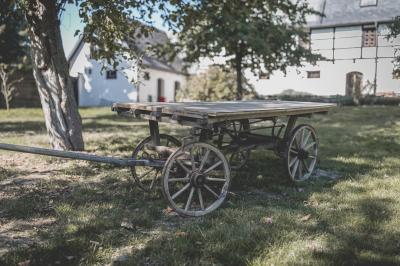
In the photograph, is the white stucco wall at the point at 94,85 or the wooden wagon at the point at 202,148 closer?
the wooden wagon at the point at 202,148

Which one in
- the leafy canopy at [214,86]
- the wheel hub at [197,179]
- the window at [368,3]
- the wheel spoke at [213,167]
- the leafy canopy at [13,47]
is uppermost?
the leafy canopy at [13,47]

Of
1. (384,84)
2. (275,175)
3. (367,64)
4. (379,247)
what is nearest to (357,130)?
(384,84)

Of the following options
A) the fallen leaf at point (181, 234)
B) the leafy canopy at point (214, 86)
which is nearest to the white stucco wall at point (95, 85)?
the leafy canopy at point (214, 86)

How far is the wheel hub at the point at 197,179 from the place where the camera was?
165 inches

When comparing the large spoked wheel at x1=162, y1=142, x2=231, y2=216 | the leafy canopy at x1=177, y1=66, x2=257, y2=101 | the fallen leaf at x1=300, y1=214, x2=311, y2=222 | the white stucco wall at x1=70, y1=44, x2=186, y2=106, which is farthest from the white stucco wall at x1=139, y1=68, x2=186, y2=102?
the fallen leaf at x1=300, y1=214, x2=311, y2=222

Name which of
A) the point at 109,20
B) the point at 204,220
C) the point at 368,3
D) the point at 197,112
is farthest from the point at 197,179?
the point at 368,3

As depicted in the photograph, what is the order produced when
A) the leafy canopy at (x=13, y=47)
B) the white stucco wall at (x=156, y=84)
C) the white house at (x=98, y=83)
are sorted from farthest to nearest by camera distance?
the white stucco wall at (x=156, y=84)
the white house at (x=98, y=83)
the leafy canopy at (x=13, y=47)

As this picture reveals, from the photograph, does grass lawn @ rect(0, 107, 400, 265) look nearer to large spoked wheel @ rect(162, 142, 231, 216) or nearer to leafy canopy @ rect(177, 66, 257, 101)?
large spoked wheel @ rect(162, 142, 231, 216)

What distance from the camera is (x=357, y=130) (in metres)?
11.2

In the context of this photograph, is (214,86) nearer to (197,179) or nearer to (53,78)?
(53,78)

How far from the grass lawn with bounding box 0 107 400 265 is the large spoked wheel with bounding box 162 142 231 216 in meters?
0.15

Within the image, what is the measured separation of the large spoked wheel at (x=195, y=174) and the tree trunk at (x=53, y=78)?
140 inches

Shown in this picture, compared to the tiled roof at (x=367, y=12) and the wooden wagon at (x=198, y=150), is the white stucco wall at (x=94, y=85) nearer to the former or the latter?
the tiled roof at (x=367, y=12)

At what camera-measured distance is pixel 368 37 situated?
8.70m
